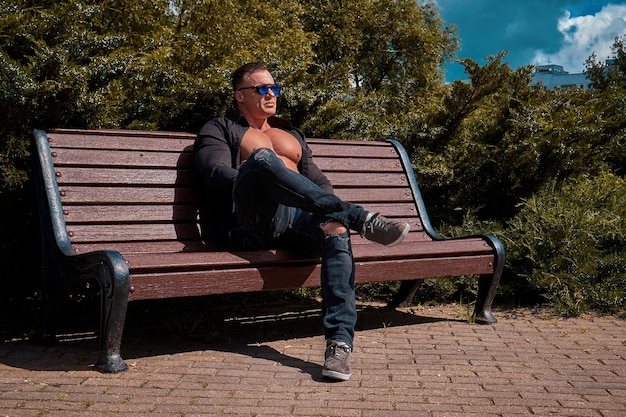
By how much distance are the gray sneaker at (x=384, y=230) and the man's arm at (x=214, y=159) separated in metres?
0.84

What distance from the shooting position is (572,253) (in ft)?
18.2

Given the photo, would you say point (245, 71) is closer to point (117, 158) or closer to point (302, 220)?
point (117, 158)

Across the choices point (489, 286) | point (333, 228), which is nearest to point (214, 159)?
point (333, 228)

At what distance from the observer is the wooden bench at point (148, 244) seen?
3.57m

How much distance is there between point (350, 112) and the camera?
20.9 feet

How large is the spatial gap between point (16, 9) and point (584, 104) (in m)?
5.36

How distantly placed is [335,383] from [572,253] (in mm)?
2896

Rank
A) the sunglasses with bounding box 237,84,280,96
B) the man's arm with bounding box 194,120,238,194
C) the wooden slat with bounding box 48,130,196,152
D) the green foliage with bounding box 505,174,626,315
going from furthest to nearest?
the green foliage with bounding box 505,174,626,315 < the sunglasses with bounding box 237,84,280,96 < the wooden slat with bounding box 48,130,196,152 < the man's arm with bounding box 194,120,238,194

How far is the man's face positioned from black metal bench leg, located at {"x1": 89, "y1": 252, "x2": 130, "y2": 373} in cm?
161

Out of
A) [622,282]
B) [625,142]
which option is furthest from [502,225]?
[625,142]

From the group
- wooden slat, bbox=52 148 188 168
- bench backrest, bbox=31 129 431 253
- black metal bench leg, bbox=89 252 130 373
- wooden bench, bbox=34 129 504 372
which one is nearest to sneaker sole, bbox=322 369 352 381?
wooden bench, bbox=34 129 504 372

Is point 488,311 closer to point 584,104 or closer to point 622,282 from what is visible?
point 622,282

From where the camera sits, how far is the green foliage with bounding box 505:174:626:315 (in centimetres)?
536

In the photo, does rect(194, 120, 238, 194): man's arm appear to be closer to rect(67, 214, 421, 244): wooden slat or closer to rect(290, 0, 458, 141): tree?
rect(67, 214, 421, 244): wooden slat
